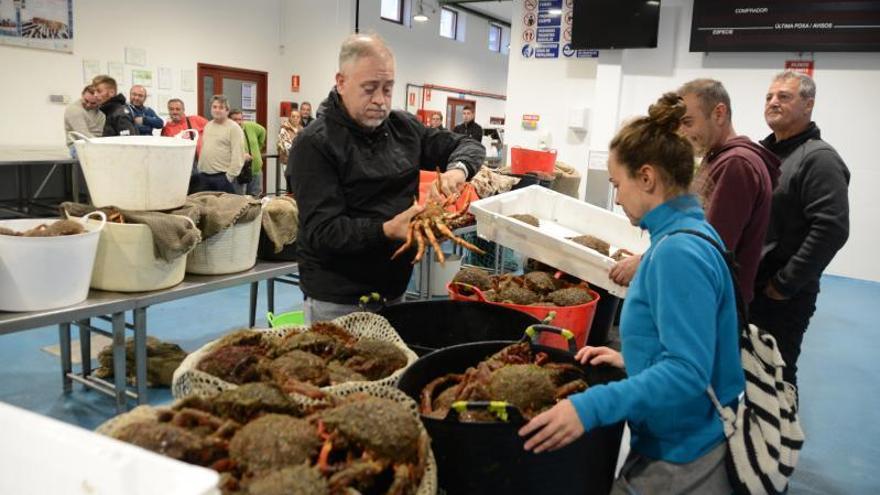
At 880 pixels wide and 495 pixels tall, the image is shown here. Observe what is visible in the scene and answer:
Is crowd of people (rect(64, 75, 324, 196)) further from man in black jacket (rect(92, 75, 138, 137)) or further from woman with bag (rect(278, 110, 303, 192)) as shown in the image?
woman with bag (rect(278, 110, 303, 192))

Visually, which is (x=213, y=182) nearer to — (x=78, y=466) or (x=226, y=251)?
(x=226, y=251)

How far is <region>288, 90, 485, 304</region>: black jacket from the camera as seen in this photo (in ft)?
6.61

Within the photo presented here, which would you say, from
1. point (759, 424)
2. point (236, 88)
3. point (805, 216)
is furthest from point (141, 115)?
point (759, 424)

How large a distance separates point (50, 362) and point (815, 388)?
4772mm

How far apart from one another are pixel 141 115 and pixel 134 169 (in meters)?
6.14

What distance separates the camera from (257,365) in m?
1.59

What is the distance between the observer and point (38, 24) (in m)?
8.23

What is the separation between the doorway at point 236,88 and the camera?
10711mm

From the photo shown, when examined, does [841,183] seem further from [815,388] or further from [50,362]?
[50,362]

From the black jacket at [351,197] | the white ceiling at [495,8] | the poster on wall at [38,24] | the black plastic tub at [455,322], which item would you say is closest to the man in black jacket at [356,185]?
the black jacket at [351,197]

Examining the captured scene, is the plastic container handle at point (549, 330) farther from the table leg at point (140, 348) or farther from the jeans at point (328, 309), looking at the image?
the table leg at point (140, 348)

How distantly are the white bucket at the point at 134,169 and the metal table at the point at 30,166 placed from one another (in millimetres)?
4313

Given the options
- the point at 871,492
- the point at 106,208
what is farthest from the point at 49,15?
the point at 871,492

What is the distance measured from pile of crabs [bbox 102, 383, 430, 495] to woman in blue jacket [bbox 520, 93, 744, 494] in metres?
0.27
